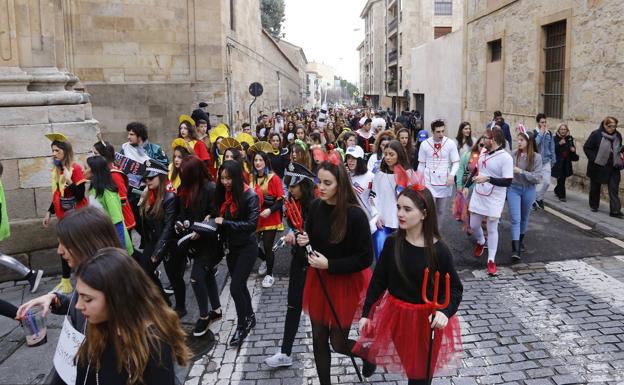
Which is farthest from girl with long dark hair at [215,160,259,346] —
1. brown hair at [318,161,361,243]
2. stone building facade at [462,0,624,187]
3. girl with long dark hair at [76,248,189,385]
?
stone building facade at [462,0,624,187]

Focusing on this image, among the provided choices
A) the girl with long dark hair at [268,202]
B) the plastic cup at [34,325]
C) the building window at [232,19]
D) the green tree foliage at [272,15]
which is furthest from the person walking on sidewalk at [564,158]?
the green tree foliage at [272,15]

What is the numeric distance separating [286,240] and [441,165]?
414 cm

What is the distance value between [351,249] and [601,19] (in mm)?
10655

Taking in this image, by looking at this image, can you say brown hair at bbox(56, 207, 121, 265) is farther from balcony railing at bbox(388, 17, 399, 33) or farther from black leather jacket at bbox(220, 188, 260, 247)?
balcony railing at bbox(388, 17, 399, 33)

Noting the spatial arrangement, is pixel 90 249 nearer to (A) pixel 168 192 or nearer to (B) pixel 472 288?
(A) pixel 168 192

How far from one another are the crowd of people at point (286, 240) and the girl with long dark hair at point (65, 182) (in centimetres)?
2

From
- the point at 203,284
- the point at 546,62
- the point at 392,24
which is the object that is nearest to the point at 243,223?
the point at 203,284

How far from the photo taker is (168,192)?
5.76m

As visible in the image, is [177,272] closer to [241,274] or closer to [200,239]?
[200,239]

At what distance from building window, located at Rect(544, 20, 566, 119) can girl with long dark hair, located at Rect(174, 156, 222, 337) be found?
1157cm

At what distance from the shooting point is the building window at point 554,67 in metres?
14.2

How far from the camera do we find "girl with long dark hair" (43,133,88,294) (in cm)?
626

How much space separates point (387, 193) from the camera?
6.37 meters

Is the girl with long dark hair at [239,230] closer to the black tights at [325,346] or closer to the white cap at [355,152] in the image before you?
the black tights at [325,346]
